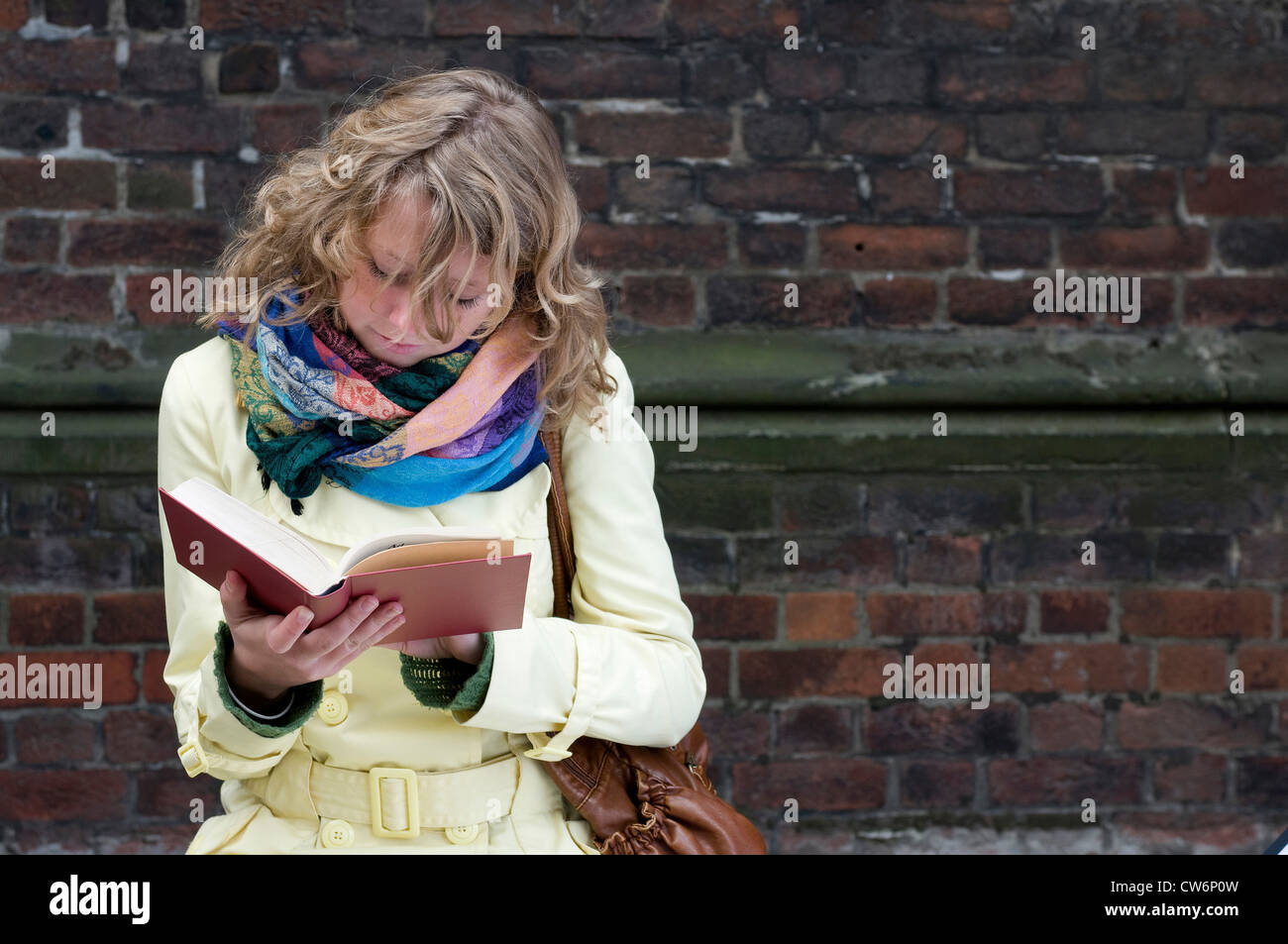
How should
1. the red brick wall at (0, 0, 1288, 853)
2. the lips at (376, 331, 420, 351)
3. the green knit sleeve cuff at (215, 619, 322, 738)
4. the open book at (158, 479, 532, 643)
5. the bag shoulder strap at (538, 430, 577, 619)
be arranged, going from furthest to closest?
the red brick wall at (0, 0, 1288, 853) < the bag shoulder strap at (538, 430, 577, 619) < the lips at (376, 331, 420, 351) < the green knit sleeve cuff at (215, 619, 322, 738) < the open book at (158, 479, 532, 643)

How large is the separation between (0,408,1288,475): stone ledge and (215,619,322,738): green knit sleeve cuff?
46.2 inches

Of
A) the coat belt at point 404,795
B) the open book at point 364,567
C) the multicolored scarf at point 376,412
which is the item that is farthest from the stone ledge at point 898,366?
the open book at point 364,567

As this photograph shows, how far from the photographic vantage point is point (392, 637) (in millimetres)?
1185

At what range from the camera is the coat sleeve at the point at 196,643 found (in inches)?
50.7

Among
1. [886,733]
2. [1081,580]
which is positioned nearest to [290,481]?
[886,733]

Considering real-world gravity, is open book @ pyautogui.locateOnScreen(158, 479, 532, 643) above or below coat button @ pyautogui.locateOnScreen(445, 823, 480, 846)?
above

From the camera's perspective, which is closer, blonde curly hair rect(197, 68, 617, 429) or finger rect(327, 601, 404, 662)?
finger rect(327, 601, 404, 662)

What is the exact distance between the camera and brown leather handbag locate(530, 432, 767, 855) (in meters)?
1.41

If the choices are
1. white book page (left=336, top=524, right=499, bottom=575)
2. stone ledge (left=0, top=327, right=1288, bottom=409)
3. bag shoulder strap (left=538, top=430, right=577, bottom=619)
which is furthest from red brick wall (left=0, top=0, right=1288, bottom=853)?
white book page (left=336, top=524, right=499, bottom=575)

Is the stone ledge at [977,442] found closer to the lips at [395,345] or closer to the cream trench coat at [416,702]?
the cream trench coat at [416,702]

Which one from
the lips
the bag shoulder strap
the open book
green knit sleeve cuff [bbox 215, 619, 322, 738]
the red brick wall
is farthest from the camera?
the red brick wall

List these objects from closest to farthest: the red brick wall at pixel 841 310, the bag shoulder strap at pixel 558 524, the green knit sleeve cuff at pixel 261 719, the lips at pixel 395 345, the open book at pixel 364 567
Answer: the open book at pixel 364 567, the green knit sleeve cuff at pixel 261 719, the lips at pixel 395 345, the bag shoulder strap at pixel 558 524, the red brick wall at pixel 841 310

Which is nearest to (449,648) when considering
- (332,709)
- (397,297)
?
(332,709)

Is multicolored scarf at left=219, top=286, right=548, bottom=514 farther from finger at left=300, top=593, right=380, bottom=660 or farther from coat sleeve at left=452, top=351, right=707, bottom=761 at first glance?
finger at left=300, top=593, right=380, bottom=660
